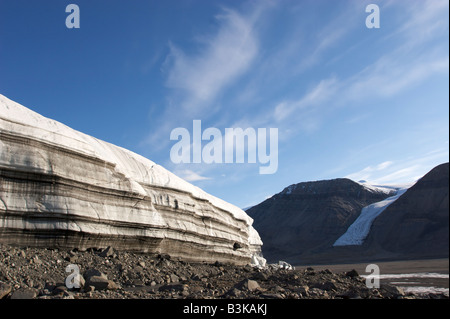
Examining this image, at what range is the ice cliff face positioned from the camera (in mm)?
8586

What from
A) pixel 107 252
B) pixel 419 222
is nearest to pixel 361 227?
pixel 419 222

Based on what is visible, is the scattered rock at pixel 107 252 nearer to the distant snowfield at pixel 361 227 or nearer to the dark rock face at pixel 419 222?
the dark rock face at pixel 419 222

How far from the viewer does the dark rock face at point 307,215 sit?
79.8 metres

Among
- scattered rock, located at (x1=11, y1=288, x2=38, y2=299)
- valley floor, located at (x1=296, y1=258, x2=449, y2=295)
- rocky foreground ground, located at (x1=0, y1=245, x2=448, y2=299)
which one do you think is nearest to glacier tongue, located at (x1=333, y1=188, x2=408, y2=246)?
valley floor, located at (x1=296, y1=258, x2=449, y2=295)

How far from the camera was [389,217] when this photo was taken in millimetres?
73375

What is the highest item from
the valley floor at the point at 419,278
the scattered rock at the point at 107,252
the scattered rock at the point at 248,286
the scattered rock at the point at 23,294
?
the scattered rock at the point at 107,252

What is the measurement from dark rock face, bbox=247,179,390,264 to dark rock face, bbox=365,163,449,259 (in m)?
11.6

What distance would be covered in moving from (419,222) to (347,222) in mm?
20302

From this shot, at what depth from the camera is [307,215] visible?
9069 cm

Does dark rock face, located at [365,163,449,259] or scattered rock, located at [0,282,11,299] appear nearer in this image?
scattered rock, located at [0,282,11,299]

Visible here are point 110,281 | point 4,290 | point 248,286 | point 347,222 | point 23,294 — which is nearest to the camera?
point 23,294

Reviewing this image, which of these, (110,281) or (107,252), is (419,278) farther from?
(110,281)

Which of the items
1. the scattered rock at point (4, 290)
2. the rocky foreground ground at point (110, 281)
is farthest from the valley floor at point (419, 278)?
the scattered rock at point (4, 290)

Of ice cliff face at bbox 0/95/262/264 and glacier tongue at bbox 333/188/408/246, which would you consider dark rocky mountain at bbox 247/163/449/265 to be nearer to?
glacier tongue at bbox 333/188/408/246
